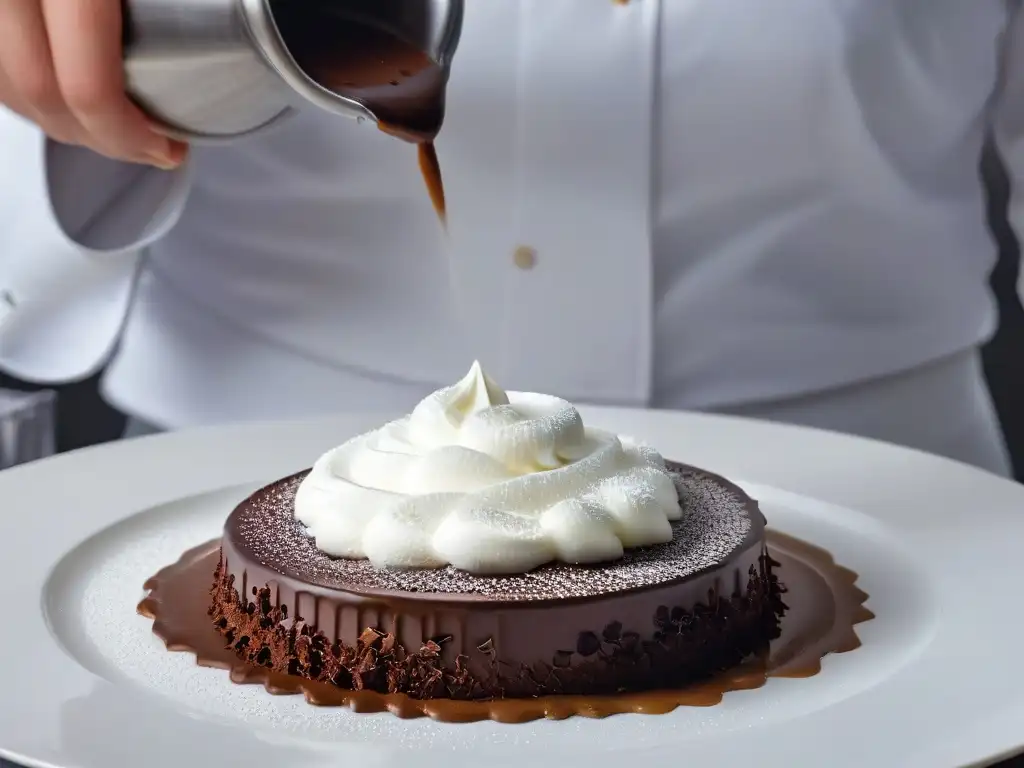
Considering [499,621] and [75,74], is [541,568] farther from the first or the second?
[75,74]

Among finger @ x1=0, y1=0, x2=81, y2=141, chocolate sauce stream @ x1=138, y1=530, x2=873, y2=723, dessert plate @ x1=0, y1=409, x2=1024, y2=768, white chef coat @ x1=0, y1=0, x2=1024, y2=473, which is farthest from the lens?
white chef coat @ x1=0, y1=0, x2=1024, y2=473

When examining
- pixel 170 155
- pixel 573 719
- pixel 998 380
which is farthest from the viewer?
pixel 998 380

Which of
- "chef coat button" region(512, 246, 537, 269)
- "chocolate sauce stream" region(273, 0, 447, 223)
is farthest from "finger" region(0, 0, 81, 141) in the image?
"chef coat button" region(512, 246, 537, 269)

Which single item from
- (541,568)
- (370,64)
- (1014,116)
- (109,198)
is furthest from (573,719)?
(1014,116)

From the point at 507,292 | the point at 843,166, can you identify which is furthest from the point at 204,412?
the point at 843,166

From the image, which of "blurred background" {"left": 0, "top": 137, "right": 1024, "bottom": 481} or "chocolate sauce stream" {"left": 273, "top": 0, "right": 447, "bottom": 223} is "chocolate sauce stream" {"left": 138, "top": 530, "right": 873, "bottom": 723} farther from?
"blurred background" {"left": 0, "top": 137, "right": 1024, "bottom": 481}

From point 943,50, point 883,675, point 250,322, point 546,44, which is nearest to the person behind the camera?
Answer: point 883,675

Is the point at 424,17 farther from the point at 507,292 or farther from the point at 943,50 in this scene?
the point at 943,50
